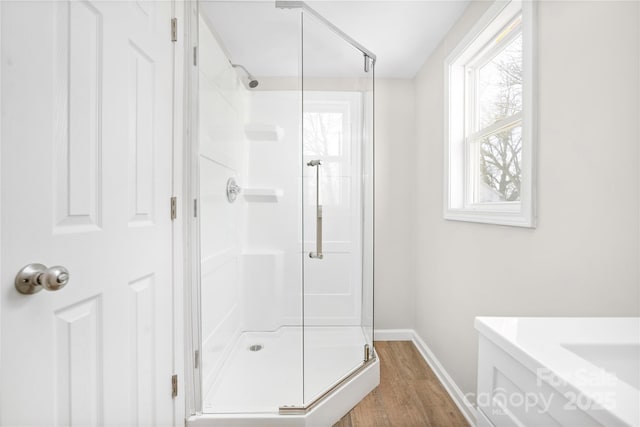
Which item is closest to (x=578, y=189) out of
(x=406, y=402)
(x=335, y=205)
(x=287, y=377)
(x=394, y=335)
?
(x=335, y=205)

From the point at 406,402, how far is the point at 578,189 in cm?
152

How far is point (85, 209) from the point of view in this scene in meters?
0.84

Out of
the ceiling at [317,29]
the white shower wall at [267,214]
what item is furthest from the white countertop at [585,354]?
the ceiling at [317,29]

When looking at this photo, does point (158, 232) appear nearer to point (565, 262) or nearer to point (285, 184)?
point (285, 184)

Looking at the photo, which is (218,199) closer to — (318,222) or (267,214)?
(267,214)

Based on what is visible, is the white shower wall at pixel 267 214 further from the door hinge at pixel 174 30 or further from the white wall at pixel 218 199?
the door hinge at pixel 174 30

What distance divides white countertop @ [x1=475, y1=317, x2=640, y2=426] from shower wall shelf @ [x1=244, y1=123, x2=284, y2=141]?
56.9 inches

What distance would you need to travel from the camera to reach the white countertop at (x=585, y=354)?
0.41m

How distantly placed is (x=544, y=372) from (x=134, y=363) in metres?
1.17

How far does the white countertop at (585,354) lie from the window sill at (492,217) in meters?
0.69

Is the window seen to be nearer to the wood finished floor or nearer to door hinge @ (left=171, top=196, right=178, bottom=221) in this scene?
the wood finished floor

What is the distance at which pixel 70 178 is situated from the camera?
80 centimetres

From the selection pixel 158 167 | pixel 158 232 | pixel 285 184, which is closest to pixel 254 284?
pixel 285 184

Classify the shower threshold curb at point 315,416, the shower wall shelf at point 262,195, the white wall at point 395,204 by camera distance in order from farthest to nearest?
the white wall at point 395,204, the shower wall shelf at point 262,195, the shower threshold curb at point 315,416
